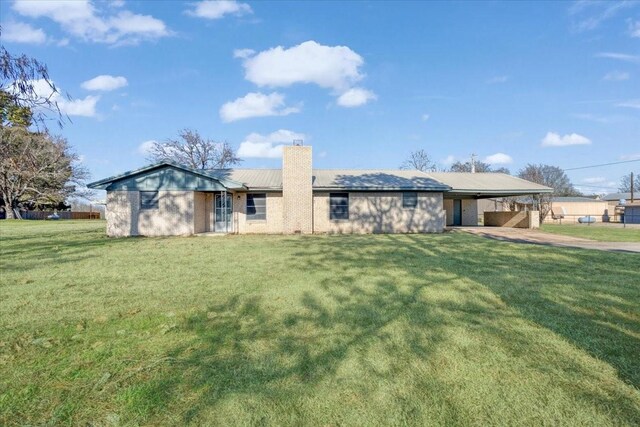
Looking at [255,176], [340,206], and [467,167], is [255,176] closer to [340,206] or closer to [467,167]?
[340,206]

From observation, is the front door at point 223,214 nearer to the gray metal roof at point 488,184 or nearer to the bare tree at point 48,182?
the gray metal roof at point 488,184

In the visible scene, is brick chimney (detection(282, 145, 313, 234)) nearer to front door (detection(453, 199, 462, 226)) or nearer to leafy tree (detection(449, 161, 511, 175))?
front door (detection(453, 199, 462, 226))

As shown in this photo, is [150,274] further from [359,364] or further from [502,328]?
[502,328]

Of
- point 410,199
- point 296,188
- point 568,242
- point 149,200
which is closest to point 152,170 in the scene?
point 149,200

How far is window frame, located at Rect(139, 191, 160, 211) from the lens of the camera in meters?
18.5

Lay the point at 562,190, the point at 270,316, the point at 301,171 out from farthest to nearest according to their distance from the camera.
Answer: the point at 562,190 → the point at 301,171 → the point at 270,316

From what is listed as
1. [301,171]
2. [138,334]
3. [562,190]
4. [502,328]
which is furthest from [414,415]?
[562,190]

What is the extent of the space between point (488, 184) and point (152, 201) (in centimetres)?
2031

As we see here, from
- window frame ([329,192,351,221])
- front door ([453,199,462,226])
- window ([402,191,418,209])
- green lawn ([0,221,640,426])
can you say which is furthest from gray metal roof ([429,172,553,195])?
green lawn ([0,221,640,426])

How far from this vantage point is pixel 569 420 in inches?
94.7

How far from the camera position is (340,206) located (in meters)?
20.1

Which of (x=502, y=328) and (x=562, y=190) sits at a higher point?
(x=562, y=190)

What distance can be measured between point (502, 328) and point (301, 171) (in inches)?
626

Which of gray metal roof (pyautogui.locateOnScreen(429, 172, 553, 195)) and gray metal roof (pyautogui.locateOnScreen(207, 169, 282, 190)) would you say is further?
gray metal roof (pyautogui.locateOnScreen(429, 172, 553, 195))
